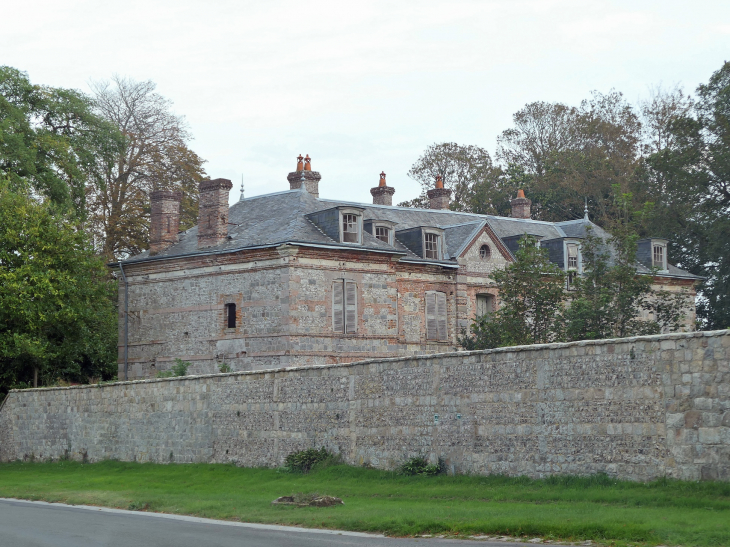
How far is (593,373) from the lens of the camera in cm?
1673

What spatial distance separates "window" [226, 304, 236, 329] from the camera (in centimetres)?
3422

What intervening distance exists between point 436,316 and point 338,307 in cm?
522

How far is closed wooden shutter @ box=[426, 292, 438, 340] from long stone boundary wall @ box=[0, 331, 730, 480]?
42.3ft

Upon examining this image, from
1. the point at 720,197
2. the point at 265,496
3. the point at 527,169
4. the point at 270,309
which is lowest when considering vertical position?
the point at 265,496

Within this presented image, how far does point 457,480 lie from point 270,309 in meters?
15.8

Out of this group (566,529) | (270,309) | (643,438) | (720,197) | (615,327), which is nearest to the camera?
(566,529)

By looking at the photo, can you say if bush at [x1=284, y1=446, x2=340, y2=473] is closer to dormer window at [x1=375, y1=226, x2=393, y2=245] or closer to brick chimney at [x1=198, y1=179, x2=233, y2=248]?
brick chimney at [x1=198, y1=179, x2=233, y2=248]

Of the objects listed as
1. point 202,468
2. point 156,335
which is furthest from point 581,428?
point 156,335

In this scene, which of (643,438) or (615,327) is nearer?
(643,438)

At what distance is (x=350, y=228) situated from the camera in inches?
1372

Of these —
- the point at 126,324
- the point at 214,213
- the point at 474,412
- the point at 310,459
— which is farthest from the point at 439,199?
the point at 474,412

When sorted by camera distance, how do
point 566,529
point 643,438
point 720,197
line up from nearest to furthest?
point 566,529 → point 643,438 → point 720,197

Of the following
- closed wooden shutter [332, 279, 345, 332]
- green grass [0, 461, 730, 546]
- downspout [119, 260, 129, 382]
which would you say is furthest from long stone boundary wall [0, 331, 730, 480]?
closed wooden shutter [332, 279, 345, 332]

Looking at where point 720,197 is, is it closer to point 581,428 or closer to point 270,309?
point 270,309
